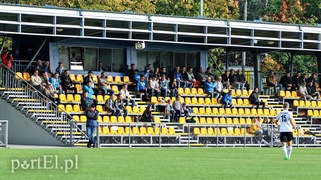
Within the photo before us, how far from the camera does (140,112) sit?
43.9m

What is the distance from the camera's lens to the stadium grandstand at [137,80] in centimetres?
4103

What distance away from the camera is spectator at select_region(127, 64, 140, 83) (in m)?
46.3

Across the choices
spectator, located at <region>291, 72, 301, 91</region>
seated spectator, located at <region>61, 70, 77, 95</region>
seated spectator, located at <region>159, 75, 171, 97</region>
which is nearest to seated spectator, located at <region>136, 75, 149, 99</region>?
seated spectator, located at <region>159, 75, 171, 97</region>

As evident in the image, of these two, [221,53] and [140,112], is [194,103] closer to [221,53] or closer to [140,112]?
[140,112]

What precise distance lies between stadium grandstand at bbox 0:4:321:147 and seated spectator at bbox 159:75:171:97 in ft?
0.46

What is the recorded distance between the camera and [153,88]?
45312 millimetres

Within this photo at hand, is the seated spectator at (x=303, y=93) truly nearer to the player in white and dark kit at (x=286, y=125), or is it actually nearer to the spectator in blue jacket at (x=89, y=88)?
the spectator in blue jacket at (x=89, y=88)

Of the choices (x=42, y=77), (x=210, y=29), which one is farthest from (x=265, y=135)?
(x=42, y=77)

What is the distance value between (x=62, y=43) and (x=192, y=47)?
26.4 feet

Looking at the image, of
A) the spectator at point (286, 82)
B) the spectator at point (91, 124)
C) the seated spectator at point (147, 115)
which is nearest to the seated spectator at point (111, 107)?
the seated spectator at point (147, 115)

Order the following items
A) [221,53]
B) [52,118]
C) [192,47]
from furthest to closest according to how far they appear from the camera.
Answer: [221,53] → [192,47] → [52,118]

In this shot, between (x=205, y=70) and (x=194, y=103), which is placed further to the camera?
(x=205, y=70)

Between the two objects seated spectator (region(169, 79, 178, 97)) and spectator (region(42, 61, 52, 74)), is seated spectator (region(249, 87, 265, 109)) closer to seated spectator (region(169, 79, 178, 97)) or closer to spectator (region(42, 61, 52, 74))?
seated spectator (region(169, 79, 178, 97))

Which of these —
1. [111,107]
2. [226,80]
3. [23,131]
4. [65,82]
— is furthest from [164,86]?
[23,131]
